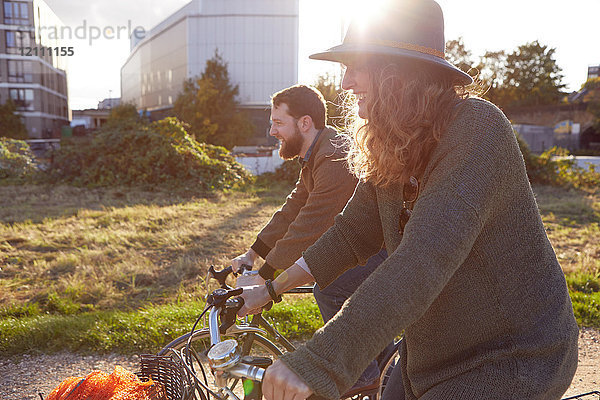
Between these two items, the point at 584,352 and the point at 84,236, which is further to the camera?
the point at 84,236

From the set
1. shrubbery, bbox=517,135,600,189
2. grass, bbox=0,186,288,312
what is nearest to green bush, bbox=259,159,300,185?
grass, bbox=0,186,288,312

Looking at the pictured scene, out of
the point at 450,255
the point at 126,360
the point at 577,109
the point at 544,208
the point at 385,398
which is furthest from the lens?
the point at 577,109

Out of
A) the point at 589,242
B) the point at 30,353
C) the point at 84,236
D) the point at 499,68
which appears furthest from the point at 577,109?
the point at 30,353

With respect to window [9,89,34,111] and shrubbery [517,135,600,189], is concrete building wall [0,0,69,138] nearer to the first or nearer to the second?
window [9,89,34,111]

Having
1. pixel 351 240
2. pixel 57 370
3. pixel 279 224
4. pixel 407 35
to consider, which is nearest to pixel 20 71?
pixel 57 370

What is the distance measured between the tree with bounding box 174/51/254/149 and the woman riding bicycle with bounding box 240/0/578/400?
2871 centimetres

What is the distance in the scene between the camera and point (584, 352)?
178 inches

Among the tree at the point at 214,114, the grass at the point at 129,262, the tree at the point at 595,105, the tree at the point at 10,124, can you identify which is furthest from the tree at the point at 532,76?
the tree at the point at 10,124

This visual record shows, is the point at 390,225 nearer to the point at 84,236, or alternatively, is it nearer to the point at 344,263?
the point at 344,263

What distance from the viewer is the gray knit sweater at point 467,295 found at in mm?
1228

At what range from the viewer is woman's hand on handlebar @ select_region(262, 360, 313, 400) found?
118 centimetres

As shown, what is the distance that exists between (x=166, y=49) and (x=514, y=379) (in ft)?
172

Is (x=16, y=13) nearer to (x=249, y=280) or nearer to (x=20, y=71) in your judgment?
(x=20, y=71)

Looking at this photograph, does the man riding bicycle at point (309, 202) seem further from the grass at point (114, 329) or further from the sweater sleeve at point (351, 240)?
the grass at point (114, 329)
